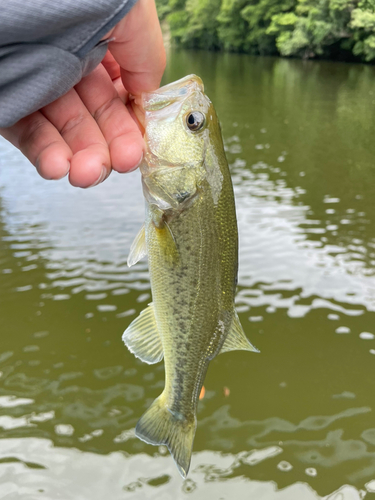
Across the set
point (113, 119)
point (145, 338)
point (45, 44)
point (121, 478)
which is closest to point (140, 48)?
point (113, 119)

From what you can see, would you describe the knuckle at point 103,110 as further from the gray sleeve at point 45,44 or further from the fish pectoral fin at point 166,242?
the fish pectoral fin at point 166,242

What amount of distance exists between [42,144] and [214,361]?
3.93 meters

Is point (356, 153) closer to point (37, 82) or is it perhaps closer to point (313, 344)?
point (313, 344)

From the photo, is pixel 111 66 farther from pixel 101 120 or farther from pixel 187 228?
pixel 187 228

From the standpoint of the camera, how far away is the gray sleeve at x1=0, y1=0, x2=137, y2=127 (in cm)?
155

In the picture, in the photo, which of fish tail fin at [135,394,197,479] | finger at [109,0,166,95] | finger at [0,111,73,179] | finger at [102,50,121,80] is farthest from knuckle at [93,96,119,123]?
fish tail fin at [135,394,197,479]

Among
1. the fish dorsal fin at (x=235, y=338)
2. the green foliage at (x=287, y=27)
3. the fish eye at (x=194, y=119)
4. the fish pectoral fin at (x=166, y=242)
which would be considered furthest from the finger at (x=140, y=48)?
the green foliage at (x=287, y=27)

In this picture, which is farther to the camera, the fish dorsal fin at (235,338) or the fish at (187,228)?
the fish dorsal fin at (235,338)

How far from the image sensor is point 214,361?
5410 millimetres

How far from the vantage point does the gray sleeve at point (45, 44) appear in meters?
1.55

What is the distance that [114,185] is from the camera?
33.0 ft

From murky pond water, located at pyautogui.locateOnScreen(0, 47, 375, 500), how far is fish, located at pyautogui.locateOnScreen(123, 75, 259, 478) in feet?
7.72

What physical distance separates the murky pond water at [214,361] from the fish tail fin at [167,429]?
82.8 inches

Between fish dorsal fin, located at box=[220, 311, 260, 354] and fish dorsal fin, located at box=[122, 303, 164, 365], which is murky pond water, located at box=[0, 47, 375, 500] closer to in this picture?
fish dorsal fin, located at box=[122, 303, 164, 365]
